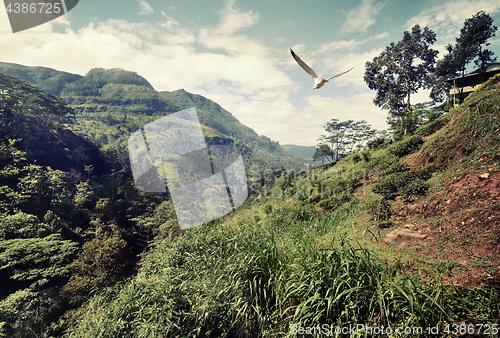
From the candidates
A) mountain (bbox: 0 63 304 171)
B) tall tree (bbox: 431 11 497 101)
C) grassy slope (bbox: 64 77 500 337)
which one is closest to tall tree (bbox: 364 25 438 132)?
tall tree (bbox: 431 11 497 101)

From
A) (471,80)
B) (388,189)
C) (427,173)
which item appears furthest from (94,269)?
(471,80)

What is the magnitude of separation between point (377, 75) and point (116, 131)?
113 meters

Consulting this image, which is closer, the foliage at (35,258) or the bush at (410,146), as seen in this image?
the bush at (410,146)

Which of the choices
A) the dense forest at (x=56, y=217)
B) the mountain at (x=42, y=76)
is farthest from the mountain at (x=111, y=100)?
the dense forest at (x=56, y=217)

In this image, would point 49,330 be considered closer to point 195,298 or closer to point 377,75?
point 195,298

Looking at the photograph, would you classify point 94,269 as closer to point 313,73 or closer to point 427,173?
point 313,73

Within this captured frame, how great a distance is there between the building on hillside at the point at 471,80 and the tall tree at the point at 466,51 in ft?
1.60

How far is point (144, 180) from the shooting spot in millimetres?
40625

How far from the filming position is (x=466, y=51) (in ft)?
60.3

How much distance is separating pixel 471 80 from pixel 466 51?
4.97 metres

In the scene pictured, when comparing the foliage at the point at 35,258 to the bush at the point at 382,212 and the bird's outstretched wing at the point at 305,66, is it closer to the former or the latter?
the bush at the point at 382,212

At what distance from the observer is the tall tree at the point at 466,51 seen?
16.6 m

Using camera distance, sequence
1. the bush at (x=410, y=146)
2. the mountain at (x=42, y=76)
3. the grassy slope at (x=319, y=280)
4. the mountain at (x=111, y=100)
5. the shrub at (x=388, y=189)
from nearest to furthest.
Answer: the grassy slope at (x=319, y=280), the shrub at (x=388, y=189), the bush at (x=410, y=146), the mountain at (x=111, y=100), the mountain at (x=42, y=76)

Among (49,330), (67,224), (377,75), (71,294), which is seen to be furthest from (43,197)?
(377,75)
